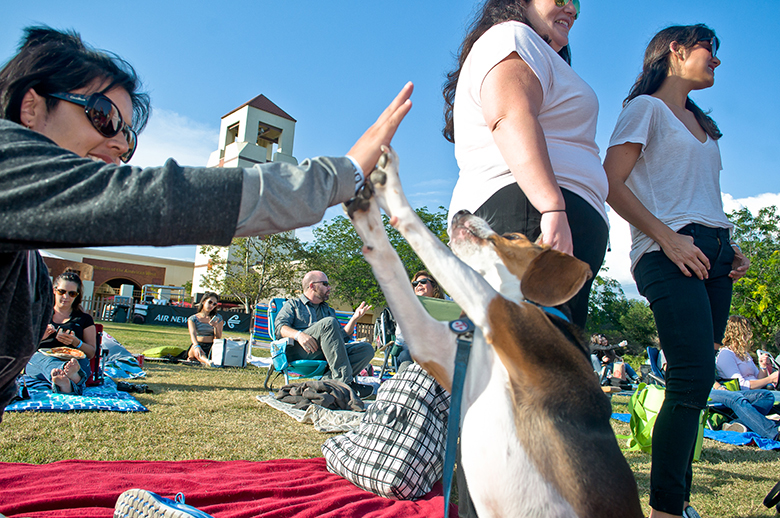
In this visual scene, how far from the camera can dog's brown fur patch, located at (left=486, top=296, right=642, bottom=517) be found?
158 cm

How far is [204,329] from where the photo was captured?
1084 cm

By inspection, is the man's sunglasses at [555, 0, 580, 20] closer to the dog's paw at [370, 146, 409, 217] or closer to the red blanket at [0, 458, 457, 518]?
the dog's paw at [370, 146, 409, 217]

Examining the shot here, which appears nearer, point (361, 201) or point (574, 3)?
point (361, 201)

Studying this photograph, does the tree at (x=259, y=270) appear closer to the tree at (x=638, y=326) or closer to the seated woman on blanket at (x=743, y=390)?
the seated woman on blanket at (x=743, y=390)

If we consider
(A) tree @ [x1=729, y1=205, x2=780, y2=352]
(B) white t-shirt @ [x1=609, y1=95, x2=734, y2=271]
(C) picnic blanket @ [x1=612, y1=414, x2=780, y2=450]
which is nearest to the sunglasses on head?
(B) white t-shirt @ [x1=609, y1=95, x2=734, y2=271]

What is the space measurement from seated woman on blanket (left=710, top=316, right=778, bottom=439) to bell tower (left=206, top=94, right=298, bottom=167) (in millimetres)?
39934

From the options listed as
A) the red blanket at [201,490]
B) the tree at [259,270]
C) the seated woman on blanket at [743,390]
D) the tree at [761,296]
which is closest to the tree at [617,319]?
the tree at [761,296]

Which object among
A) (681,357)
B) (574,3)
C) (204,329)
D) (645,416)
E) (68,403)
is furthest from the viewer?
(204,329)

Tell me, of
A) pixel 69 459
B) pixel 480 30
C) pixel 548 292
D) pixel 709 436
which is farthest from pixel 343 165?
pixel 709 436

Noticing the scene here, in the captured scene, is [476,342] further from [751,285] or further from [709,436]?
[751,285]

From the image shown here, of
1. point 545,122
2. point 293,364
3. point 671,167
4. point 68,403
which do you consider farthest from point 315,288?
point 545,122

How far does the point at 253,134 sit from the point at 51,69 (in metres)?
45.9

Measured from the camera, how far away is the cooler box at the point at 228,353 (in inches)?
401

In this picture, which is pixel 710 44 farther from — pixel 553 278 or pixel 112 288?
pixel 112 288
